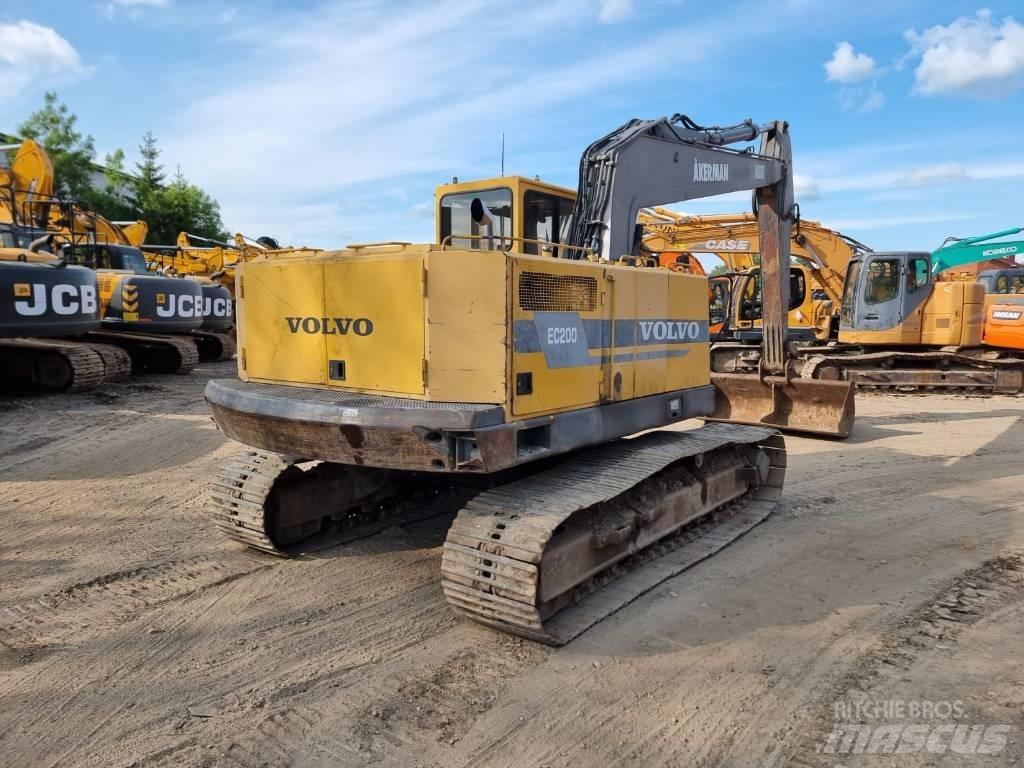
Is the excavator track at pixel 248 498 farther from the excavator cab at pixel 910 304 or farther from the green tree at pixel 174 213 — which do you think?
the green tree at pixel 174 213

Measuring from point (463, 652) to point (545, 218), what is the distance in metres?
3.06

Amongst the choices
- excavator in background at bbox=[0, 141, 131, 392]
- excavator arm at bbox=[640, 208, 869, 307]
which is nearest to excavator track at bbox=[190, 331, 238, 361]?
excavator in background at bbox=[0, 141, 131, 392]

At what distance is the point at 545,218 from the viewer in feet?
17.4

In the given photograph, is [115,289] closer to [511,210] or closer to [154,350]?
[154,350]

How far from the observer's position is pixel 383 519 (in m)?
5.45

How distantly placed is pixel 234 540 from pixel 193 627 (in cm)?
129

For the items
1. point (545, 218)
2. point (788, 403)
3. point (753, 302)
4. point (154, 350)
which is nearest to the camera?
point (545, 218)

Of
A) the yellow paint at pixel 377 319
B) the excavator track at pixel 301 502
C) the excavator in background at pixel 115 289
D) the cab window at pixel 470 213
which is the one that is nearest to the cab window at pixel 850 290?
the cab window at pixel 470 213

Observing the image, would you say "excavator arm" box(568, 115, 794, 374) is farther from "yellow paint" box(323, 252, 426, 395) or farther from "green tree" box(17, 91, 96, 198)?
"green tree" box(17, 91, 96, 198)

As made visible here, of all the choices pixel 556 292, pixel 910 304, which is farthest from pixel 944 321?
pixel 556 292

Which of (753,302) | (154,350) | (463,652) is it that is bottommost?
(463,652)

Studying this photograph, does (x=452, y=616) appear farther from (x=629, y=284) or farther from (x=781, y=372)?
(x=781, y=372)

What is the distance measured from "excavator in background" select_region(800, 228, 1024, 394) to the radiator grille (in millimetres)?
9154

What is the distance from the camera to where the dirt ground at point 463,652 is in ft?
9.34
